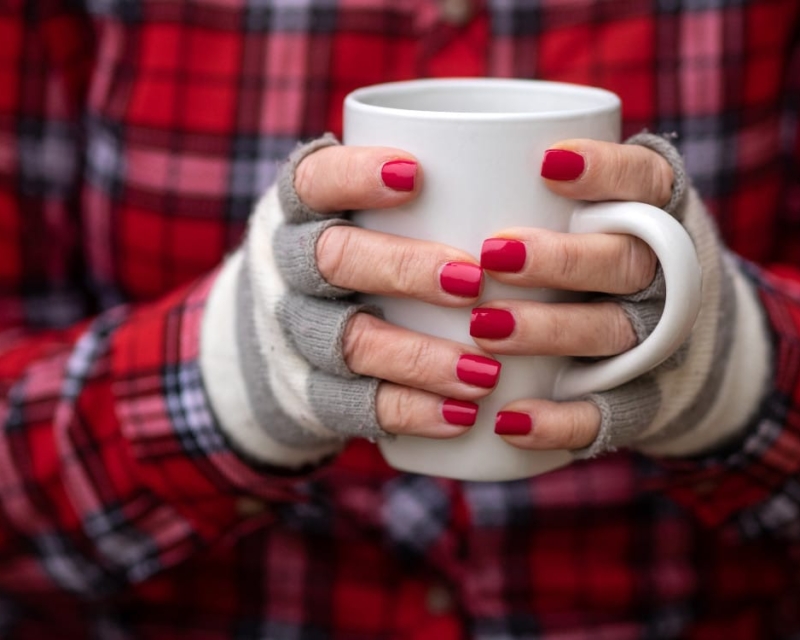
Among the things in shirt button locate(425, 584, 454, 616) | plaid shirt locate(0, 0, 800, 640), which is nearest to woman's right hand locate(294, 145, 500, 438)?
plaid shirt locate(0, 0, 800, 640)

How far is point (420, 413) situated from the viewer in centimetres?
54

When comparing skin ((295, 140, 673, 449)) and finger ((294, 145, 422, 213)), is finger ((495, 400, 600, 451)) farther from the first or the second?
finger ((294, 145, 422, 213))

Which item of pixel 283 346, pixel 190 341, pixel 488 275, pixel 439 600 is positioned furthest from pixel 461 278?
pixel 439 600

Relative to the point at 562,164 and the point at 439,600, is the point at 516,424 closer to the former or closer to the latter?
the point at 562,164

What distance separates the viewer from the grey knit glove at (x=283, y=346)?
21.4 inches

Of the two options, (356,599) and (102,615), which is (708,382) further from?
(102,615)

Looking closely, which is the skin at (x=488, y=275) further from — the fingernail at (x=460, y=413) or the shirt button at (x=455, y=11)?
the shirt button at (x=455, y=11)

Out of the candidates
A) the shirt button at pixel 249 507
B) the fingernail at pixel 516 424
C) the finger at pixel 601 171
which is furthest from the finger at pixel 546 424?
the shirt button at pixel 249 507

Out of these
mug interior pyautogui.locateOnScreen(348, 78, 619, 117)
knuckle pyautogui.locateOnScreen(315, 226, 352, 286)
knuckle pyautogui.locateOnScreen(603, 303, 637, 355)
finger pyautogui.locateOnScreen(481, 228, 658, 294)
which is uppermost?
mug interior pyautogui.locateOnScreen(348, 78, 619, 117)

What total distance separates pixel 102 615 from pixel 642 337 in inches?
25.0

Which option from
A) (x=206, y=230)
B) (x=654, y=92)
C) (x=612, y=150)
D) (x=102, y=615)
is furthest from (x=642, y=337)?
(x=102, y=615)

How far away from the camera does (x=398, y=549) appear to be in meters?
0.85

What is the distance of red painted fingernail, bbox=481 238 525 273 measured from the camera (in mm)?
497

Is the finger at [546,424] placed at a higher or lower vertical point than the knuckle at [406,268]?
lower
